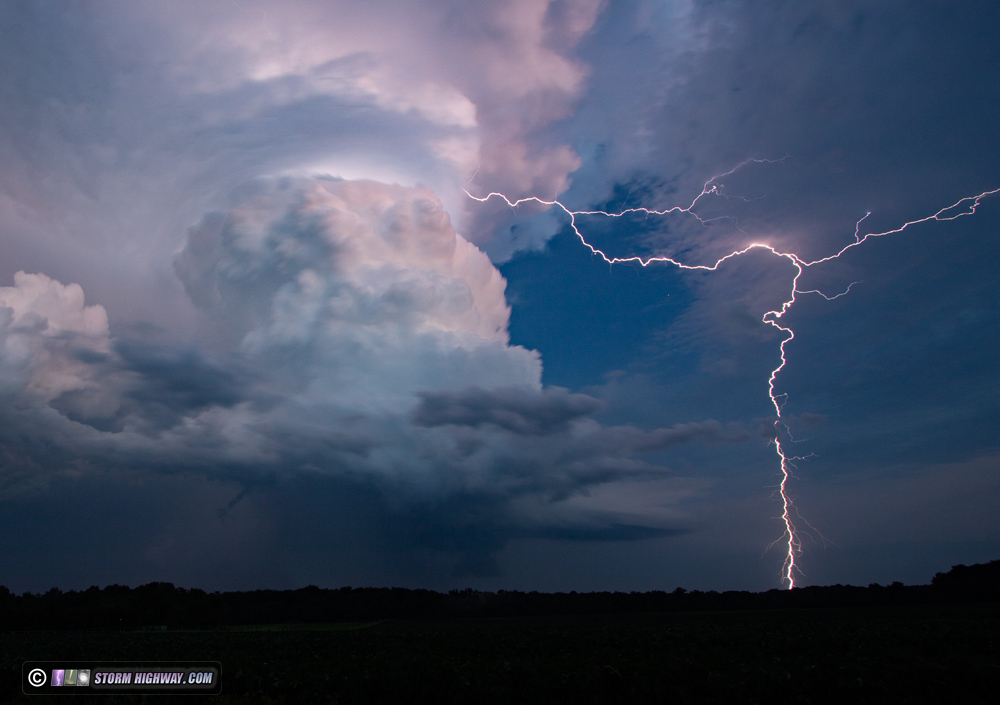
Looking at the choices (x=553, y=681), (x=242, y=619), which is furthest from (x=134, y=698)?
(x=242, y=619)

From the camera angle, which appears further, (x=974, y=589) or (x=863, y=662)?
(x=974, y=589)

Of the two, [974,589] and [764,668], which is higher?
[764,668]

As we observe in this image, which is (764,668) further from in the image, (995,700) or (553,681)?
(553,681)

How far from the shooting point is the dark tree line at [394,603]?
359 feet

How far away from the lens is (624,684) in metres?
18.0

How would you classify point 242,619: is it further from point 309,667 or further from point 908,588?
point 908,588

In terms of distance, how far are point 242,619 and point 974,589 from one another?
568ft

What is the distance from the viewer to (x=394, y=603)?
152m

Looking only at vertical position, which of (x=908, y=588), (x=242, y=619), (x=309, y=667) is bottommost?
(x=242, y=619)

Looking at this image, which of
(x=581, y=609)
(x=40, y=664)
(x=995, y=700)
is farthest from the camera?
(x=581, y=609)

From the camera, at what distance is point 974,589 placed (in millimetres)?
101938

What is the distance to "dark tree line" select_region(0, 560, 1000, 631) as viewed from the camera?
109562mm

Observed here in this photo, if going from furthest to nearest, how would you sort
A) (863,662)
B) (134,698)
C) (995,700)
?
1. (863,662)
2. (134,698)
3. (995,700)

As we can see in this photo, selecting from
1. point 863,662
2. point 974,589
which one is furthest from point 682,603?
point 863,662
